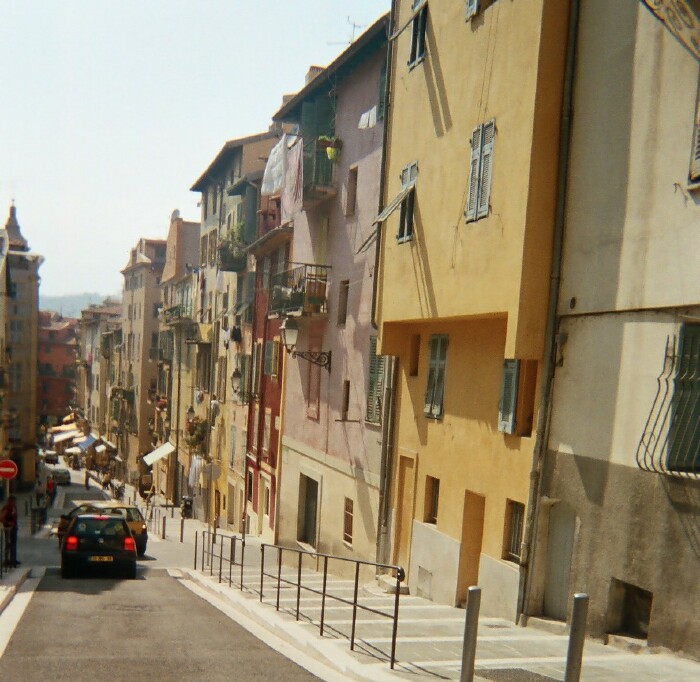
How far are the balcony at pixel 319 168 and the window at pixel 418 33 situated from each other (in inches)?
282

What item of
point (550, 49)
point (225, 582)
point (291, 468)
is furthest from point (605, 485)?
point (291, 468)

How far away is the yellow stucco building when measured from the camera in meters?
11.7

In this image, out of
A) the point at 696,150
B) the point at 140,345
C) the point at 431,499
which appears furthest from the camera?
the point at 140,345

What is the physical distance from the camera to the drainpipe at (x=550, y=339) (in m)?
Result: 11.5

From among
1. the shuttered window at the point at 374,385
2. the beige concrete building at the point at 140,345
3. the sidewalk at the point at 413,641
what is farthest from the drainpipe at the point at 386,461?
the beige concrete building at the point at 140,345

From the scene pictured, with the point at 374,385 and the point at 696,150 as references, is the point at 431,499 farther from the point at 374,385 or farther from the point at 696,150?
the point at 696,150

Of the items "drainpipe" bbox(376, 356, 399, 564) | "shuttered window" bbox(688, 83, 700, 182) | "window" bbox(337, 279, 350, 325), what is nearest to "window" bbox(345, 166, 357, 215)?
"window" bbox(337, 279, 350, 325)

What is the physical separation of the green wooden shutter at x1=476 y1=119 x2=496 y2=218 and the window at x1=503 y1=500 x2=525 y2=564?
444 centimetres

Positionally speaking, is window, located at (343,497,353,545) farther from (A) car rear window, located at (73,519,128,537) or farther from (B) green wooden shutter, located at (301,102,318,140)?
(B) green wooden shutter, located at (301,102,318,140)

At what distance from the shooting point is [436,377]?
52.8 feet

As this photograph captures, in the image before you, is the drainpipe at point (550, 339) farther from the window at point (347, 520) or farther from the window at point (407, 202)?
the window at point (347, 520)

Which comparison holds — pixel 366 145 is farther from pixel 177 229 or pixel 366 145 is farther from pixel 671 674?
pixel 177 229

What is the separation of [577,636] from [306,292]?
19.2m

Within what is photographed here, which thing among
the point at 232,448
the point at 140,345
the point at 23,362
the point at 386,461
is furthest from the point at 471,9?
the point at 140,345
